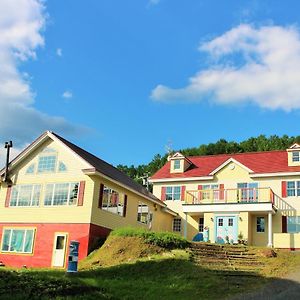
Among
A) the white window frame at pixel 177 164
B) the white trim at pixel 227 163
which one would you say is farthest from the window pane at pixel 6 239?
the white trim at pixel 227 163

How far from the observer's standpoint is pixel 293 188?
3397cm

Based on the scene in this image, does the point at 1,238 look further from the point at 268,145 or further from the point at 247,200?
the point at 268,145

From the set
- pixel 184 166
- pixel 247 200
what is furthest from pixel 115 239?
pixel 184 166

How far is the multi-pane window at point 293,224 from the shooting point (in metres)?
32.9

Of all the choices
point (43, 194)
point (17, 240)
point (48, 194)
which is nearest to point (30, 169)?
point (43, 194)

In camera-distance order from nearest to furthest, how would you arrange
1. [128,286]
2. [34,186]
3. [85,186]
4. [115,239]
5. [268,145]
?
[128,286] → [115,239] → [85,186] → [34,186] → [268,145]

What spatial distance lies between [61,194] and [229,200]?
12.9 metres

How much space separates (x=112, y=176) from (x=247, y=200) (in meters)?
10.6

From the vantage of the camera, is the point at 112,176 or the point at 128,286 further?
the point at 112,176

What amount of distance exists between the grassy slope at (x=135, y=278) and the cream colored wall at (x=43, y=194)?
2.78 meters

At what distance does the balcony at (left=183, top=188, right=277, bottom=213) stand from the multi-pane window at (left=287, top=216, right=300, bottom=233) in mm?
1926

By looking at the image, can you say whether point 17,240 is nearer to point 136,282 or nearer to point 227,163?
point 136,282

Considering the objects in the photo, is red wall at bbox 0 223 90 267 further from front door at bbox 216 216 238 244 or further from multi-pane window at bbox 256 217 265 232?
multi-pane window at bbox 256 217 265 232

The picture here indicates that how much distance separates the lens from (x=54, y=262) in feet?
86.8
